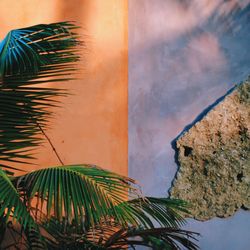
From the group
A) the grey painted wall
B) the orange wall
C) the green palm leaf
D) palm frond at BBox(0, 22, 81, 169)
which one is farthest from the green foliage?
the grey painted wall

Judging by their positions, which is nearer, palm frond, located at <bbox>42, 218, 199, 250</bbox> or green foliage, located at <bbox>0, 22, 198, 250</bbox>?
green foliage, located at <bbox>0, 22, 198, 250</bbox>

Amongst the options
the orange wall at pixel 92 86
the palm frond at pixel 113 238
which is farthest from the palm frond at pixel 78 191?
the orange wall at pixel 92 86

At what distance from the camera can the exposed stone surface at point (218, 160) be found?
5129mm

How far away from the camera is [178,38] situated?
527cm

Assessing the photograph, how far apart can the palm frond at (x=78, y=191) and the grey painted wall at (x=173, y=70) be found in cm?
180

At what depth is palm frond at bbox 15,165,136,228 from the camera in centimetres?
323

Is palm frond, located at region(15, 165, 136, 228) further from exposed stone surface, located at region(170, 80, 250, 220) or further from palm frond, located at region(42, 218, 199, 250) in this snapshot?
exposed stone surface, located at region(170, 80, 250, 220)

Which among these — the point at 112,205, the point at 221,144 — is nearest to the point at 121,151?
the point at 221,144

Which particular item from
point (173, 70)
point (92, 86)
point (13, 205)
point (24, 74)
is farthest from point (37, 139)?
point (173, 70)

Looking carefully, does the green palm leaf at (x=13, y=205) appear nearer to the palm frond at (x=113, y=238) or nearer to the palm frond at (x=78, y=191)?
the palm frond at (x=78, y=191)

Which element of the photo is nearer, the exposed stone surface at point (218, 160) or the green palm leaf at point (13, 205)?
the green palm leaf at point (13, 205)

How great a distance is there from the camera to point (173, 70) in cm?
525

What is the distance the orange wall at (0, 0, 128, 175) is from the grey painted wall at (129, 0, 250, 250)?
3.7 inches

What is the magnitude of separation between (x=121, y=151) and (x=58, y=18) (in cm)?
109
